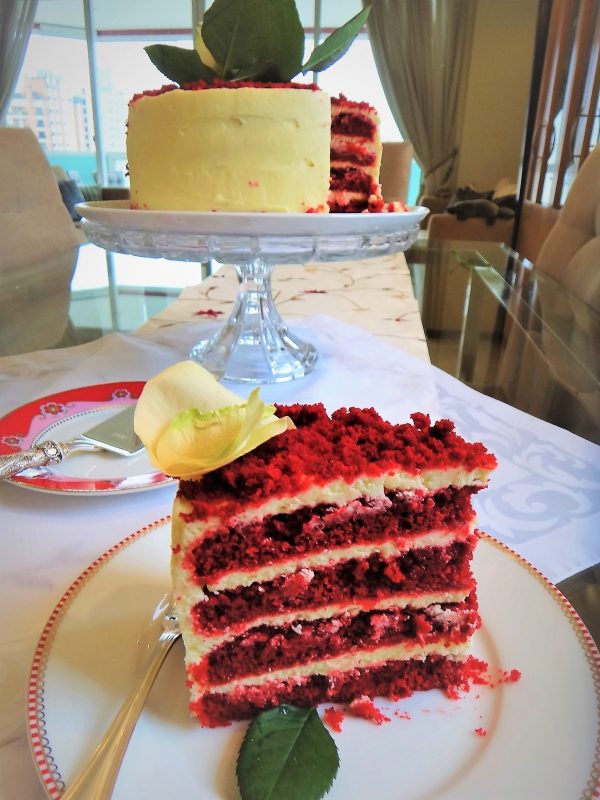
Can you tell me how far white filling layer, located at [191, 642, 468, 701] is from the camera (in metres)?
0.52

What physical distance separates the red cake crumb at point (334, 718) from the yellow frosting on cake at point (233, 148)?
2.63 ft

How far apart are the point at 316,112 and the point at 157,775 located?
→ 990 mm

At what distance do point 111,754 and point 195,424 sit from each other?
24cm

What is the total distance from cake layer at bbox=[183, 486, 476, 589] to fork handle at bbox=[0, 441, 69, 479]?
0.34 m

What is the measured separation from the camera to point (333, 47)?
1025mm

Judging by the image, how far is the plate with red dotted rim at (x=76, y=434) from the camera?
690 millimetres

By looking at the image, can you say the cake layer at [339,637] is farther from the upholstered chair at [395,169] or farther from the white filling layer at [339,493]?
the upholstered chair at [395,169]

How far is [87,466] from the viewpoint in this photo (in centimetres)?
74

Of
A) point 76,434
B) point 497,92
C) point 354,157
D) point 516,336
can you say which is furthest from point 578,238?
point 497,92

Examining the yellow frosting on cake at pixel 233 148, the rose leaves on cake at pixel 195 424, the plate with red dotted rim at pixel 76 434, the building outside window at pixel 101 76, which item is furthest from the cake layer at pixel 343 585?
the building outside window at pixel 101 76

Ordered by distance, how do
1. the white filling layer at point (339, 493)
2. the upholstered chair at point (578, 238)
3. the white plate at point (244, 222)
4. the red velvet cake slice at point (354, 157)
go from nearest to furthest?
the white filling layer at point (339, 493)
the white plate at point (244, 222)
the red velvet cake slice at point (354, 157)
the upholstered chair at point (578, 238)

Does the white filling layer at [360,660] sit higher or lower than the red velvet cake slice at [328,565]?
lower

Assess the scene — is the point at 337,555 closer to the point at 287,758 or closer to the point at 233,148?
the point at 287,758

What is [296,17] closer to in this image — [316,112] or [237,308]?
[316,112]
